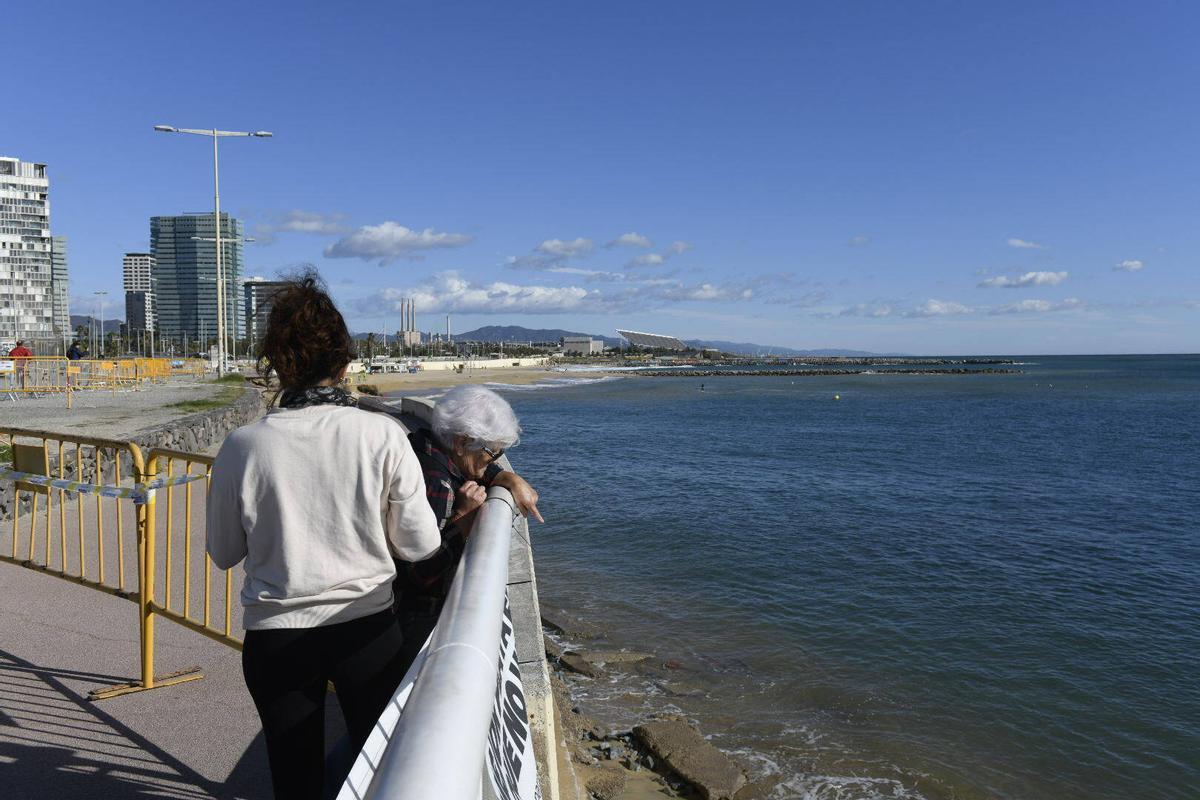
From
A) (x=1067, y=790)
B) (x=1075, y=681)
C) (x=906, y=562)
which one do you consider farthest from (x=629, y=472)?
(x=1067, y=790)

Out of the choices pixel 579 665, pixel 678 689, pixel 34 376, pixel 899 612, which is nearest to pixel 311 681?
pixel 678 689

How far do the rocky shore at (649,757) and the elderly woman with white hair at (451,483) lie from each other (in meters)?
2.84

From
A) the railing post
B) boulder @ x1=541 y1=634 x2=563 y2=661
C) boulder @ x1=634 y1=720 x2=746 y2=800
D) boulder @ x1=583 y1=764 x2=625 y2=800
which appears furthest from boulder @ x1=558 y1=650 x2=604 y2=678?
the railing post

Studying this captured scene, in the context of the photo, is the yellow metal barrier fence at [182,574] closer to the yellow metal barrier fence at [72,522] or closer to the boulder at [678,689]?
the yellow metal barrier fence at [72,522]

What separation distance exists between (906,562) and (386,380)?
7933 centimetres

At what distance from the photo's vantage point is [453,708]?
4.16 feet

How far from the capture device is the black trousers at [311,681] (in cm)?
239

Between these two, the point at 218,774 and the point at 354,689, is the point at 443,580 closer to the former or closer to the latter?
the point at 354,689

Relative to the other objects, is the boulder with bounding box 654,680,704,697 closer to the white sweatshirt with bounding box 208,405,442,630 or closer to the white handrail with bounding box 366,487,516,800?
the white sweatshirt with bounding box 208,405,442,630

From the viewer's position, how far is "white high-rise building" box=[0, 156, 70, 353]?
366ft

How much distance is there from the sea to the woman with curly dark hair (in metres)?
4.97

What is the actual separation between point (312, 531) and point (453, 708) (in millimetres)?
1212

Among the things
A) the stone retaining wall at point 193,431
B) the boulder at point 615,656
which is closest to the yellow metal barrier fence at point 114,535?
the stone retaining wall at point 193,431

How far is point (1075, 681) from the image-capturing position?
29.8ft
